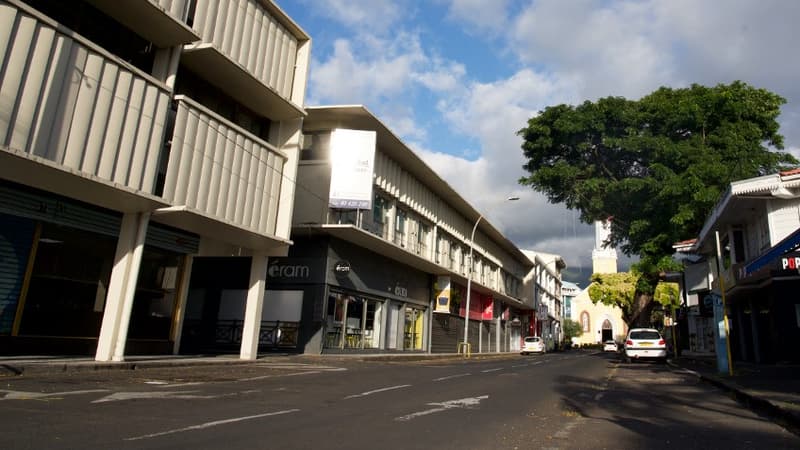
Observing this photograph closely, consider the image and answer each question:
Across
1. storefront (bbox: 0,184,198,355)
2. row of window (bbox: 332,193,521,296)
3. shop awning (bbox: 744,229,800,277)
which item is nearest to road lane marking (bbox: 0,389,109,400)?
storefront (bbox: 0,184,198,355)

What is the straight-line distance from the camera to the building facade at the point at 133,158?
11.5 meters

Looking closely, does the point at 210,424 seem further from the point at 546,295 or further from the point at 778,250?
the point at 546,295

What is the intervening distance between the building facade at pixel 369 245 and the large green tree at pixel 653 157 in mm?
7294

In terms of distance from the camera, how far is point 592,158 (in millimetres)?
32156

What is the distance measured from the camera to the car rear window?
25.8m

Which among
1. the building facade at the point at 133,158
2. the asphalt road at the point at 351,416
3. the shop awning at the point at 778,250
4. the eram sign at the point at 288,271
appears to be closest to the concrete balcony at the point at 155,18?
the building facade at the point at 133,158

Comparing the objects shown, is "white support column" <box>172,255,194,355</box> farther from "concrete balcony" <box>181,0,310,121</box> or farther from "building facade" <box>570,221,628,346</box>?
"building facade" <box>570,221,628,346</box>

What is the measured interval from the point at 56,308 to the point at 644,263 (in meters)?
26.3

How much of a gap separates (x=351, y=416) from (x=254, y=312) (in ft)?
39.9

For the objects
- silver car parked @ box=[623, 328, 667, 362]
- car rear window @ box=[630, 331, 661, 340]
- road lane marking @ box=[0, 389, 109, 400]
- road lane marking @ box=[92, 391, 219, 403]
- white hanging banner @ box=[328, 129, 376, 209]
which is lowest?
road lane marking @ box=[0, 389, 109, 400]

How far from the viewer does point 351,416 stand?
23.7 ft

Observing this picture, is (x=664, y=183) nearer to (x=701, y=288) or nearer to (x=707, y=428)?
(x=701, y=288)

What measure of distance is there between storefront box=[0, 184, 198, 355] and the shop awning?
17.3 m

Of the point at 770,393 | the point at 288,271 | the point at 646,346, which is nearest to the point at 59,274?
the point at 288,271
